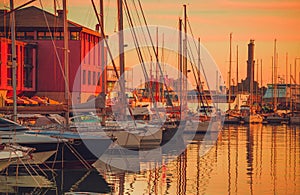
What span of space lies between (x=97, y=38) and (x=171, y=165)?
42.2m

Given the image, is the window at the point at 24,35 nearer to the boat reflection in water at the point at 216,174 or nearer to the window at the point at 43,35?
the window at the point at 43,35

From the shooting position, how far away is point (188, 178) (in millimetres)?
31188

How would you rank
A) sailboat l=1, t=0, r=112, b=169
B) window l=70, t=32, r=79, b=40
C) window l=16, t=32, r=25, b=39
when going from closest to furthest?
1. sailboat l=1, t=0, r=112, b=169
2. window l=70, t=32, r=79, b=40
3. window l=16, t=32, r=25, b=39

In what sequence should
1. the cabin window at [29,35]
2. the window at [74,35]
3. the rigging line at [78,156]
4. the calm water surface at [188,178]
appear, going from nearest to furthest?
the calm water surface at [188,178]
the rigging line at [78,156]
the window at [74,35]
the cabin window at [29,35]

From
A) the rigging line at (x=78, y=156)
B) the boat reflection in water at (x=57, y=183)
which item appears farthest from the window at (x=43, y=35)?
the boat reflection in water at (x=57, y=183)

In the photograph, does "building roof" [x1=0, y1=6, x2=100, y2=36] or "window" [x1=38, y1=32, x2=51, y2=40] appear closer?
"building roof" [x1=0, y1=6, x2=100, y2=36]

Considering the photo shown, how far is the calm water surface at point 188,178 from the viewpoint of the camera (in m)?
27.6

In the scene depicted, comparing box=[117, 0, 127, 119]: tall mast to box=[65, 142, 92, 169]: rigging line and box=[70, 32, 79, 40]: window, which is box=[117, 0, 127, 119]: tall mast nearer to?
box=[65, 142, 92, 169]: rigging line

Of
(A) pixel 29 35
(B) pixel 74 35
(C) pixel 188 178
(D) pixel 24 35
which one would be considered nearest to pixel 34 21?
(A) pixel 29 35

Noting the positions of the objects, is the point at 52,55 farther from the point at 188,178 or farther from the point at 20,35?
the point at 188,178

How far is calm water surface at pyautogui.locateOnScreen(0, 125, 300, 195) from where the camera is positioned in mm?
27562

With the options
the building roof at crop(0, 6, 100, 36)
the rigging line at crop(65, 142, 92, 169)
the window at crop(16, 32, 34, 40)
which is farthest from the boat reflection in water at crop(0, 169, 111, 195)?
the window at crop(16, 32, 34, 40)

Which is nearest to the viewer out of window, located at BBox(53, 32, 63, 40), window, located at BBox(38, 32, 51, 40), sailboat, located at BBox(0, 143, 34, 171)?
sailboat, located at BBox(0, 143, 34, 171)

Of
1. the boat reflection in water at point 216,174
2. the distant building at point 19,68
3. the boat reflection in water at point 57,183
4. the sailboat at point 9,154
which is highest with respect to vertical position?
the distant building at point 19,68
